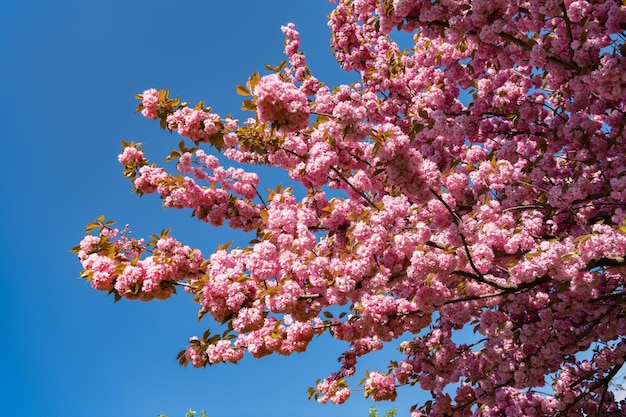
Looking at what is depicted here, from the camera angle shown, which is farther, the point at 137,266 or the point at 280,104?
the point at 137,266

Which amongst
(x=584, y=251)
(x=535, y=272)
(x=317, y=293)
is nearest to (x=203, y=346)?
(x=317, y=293)

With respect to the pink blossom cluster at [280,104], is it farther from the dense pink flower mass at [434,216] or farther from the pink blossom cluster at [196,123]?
the pink blossom cluster at [196,123]

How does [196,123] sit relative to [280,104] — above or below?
above

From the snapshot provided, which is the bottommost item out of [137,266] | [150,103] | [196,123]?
[137,266]

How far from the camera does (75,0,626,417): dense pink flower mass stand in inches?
210

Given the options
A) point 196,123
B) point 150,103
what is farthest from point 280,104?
point 150,103

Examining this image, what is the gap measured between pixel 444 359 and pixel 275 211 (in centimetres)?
445

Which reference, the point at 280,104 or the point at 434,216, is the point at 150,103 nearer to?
the point at 280,104

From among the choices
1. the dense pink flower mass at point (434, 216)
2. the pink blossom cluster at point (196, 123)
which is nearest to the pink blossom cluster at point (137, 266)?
the dense pink flower mass at point (434, 216)

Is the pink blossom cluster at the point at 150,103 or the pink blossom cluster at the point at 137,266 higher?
the pink blossom cluster at the point at 150,103

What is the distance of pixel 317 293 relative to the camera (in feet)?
19.0

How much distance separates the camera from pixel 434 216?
601cm

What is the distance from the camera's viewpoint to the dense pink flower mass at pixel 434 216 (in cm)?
534

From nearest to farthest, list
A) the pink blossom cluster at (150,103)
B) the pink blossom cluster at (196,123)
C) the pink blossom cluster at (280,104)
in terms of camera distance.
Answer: the pink blossom cluster at (280,104), the pink blossom cluster at (196,123), the pink blossom cluster at (150,103)
